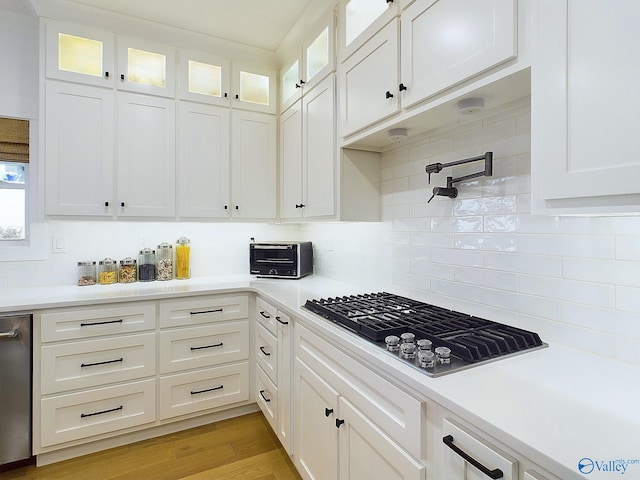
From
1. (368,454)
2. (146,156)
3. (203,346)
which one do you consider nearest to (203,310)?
(203,346)

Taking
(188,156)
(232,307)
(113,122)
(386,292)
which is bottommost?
(232,307)

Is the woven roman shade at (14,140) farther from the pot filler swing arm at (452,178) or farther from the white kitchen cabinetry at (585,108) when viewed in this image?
the white kitchen cabinetry at (585,108)

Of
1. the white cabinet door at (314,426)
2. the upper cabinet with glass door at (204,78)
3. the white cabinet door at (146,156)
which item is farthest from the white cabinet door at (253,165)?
the white cabinet door at (314,426)

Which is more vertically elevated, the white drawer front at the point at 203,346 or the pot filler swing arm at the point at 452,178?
the pot filler swing arm at the point at 452,178

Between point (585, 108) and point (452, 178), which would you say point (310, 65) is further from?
point (585, 108)

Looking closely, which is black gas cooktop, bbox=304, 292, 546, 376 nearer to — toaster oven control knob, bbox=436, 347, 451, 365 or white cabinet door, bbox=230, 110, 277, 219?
toaster oven control knob, bbox=436, 347, 451, 365

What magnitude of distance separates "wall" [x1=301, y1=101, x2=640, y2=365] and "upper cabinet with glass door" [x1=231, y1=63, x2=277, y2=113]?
4.26 feet

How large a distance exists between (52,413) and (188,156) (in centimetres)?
182

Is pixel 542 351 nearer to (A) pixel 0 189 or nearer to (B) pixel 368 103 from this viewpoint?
(B) pixel 368 103

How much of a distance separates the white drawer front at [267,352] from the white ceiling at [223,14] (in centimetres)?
205

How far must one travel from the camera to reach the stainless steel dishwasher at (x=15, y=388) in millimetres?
1858

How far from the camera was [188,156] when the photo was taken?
2.57 meters

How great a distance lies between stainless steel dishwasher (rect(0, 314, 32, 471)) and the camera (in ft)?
6.10

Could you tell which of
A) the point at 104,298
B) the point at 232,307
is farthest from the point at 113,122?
the point at 232,307
